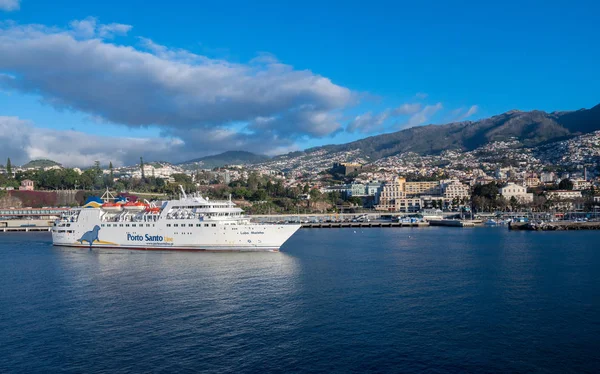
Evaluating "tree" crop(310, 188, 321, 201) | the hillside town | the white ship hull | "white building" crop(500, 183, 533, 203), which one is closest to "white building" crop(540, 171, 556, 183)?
the hillside town

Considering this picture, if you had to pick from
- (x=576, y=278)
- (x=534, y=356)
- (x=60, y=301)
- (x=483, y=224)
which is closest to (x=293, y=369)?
(x=534, y=356)

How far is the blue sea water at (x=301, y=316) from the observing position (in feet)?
48.8

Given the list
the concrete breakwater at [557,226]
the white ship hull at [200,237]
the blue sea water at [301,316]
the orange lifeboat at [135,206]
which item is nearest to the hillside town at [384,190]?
the concrete breakwater at [557,226]

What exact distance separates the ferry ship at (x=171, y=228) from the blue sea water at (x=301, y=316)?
397 centimetres

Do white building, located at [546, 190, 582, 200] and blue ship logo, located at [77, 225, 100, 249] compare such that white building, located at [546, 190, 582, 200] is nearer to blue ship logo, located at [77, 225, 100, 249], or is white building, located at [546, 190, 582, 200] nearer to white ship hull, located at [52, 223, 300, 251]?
white ship hull, located at [52, 223, 300, 251]

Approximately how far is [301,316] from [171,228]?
2347cm

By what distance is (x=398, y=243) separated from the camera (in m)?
48.9

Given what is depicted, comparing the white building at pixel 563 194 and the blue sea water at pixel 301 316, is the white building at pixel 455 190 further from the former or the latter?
the blue sea water at pixel 301 316

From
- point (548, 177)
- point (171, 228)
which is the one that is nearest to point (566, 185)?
point (548, 177)

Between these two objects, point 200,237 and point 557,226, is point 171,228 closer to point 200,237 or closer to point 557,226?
point 200,237

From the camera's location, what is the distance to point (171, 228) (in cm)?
4028

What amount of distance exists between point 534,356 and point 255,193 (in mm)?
96352

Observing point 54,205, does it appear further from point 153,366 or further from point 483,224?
point 153,366

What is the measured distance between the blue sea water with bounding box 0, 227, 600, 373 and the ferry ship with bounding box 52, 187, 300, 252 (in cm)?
397
